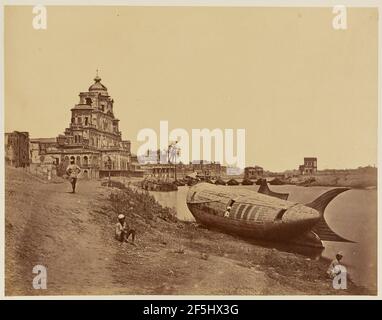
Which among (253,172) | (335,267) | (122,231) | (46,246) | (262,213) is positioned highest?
(253,172)

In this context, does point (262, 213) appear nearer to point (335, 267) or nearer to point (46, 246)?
point (335, 267)

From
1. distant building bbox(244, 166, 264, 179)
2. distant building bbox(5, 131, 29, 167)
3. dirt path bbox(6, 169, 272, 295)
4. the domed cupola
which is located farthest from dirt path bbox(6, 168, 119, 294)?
distant building bbox(244, 166, 264, 179)

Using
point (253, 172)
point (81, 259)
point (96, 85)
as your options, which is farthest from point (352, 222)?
point (96, 85)

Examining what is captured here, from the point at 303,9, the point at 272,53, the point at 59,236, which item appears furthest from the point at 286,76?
the point at 59,236

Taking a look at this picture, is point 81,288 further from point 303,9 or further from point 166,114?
point 303,9

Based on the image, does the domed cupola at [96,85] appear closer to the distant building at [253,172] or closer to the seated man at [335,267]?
the distant building at [253,172]

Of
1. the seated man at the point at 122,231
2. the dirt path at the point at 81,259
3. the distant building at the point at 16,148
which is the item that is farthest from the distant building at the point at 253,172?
the distant building at the point at 16,148
